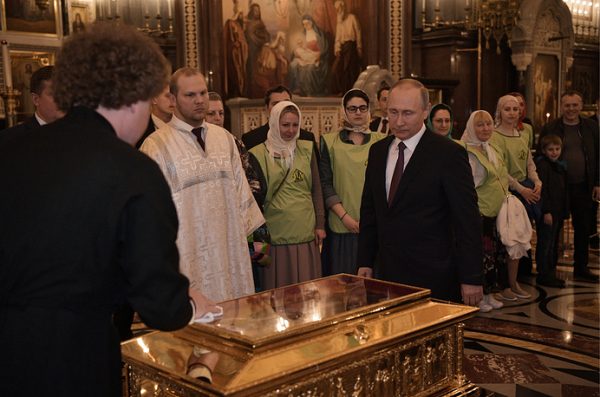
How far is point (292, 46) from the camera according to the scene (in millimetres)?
13102

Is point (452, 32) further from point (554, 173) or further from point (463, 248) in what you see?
point (463, 248)

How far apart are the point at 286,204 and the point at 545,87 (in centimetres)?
1196

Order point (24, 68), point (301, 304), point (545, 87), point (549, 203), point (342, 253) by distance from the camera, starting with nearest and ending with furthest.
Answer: point (301, 304) → point (342, 253) → point (549, 203) → point (24, 68) → point (545, 87)

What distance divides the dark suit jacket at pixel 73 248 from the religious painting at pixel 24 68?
28.3 ft

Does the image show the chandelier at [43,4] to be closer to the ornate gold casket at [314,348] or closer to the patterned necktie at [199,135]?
the patterned necktie at [199,135]

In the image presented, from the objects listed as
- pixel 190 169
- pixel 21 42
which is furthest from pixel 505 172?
pixel 21 42

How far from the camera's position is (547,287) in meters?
6.20

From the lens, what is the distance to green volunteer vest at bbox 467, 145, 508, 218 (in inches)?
205

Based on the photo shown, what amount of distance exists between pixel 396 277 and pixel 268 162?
140 cm

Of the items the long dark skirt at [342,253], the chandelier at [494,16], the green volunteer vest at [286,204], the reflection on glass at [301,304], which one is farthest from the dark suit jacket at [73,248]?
the chandelier at [494,16]

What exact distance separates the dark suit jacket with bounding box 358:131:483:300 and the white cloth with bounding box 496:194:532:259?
2.47m

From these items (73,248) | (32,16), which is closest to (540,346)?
(73,248)

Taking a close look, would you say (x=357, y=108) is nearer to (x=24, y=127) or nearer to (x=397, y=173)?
(x=397, y=173)

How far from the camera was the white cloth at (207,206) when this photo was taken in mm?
3254
